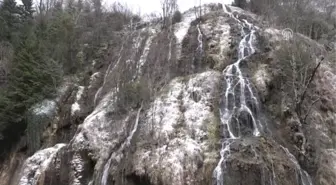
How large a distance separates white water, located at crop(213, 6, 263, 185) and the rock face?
4 centimetres

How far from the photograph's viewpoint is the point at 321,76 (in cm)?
1916

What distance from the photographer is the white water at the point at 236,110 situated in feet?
47.0

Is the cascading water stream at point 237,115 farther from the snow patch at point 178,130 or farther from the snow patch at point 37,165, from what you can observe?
the snow patch at point 37,165

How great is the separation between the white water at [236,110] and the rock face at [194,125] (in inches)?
1.7

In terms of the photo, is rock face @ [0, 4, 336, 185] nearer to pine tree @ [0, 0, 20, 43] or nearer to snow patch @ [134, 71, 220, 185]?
snow patch @ [134, 71, 220, 185]

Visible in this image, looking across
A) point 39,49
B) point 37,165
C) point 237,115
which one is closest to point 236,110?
point 237,115

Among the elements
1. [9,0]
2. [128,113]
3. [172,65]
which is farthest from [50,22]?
[128,113]

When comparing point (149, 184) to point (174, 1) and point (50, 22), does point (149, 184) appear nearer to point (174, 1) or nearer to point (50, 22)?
point (174, 1)

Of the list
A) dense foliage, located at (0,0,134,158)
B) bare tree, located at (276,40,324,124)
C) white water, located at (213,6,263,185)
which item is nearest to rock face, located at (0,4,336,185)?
white water, located at (213,6,263,185)

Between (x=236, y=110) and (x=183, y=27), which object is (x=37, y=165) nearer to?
(x=236, y=110)

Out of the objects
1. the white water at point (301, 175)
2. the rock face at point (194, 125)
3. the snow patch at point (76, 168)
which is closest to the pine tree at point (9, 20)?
the rock face at point (194, 125)

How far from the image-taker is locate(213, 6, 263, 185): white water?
14321 mm

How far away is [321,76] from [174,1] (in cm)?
1358

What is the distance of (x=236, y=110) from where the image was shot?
16.5 metres
